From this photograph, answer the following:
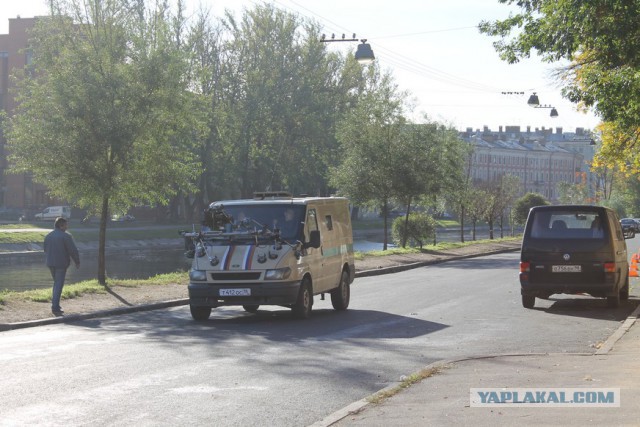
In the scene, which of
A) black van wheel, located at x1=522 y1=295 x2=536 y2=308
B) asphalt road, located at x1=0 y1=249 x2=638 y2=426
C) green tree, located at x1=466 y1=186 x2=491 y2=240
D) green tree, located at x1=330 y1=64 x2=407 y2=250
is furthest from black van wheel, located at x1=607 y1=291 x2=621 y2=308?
green tree, located at x1=466 y1=186 x2=491 y2=240

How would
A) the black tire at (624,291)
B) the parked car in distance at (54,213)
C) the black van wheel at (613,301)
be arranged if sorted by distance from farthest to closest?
the parked car in distance at (54,213), the black tire at (624,291), the black van wheel at (613,301)

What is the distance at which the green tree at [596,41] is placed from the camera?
14.4 meters

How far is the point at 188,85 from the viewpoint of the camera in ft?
89.9

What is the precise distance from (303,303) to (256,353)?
472 centimetres

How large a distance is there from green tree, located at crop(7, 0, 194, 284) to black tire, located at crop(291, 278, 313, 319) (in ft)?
28.2

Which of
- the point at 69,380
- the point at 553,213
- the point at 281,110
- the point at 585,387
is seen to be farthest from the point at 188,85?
the point at 281,110

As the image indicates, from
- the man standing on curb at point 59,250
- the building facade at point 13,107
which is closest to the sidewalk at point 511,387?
the man standing on curb at point 59,250

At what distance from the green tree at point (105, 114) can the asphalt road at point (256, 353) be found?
6895mm

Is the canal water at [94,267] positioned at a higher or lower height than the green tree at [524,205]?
lower

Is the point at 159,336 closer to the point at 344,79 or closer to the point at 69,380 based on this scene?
the point at 69,380

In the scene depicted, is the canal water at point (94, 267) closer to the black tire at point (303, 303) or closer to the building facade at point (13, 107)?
the black tire at point (303, 303)

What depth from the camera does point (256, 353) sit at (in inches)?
503

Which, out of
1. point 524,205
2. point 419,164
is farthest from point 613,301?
point 524,205

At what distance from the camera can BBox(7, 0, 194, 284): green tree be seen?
2542cm
